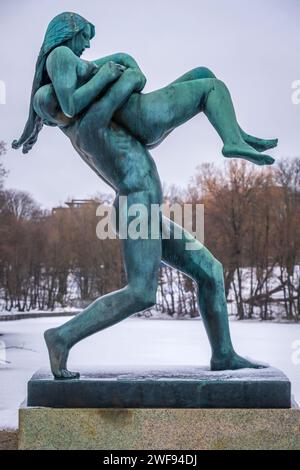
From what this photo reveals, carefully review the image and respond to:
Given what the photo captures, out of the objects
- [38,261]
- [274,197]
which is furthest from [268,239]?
[38,261]

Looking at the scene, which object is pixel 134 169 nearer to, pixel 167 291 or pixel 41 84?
pixel 41 84

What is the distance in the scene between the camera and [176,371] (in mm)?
4211

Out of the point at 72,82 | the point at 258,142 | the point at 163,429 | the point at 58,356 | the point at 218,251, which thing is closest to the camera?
the point at 163,429

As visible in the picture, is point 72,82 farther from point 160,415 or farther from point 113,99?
point 160,415

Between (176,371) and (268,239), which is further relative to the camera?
(268,239)

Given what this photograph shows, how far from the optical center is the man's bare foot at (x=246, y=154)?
4109mm

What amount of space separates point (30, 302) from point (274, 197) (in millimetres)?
15752

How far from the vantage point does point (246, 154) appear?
13.5 feet

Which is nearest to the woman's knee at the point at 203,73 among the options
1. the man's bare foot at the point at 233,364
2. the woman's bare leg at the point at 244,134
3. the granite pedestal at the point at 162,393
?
the woman's bare leg at the point at 244,134

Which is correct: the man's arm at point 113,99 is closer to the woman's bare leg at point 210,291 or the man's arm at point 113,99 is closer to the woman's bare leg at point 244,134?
the woman's bare leg at point 244,134

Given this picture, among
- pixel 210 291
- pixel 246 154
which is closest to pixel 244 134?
pixel 246 154

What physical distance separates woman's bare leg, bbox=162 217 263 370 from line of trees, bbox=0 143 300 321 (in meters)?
29.3

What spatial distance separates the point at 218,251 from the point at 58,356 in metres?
33.6

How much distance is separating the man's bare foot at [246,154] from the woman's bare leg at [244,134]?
0.74ft
